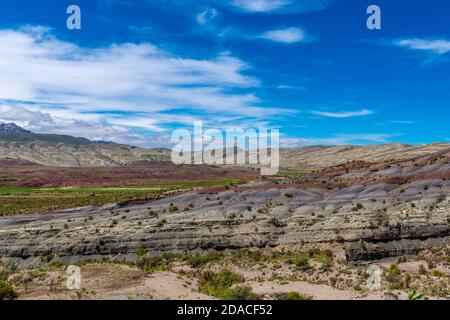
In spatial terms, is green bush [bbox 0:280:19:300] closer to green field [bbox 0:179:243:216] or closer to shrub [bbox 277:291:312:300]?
Answer: shrub [bbox 277:291:312:300]

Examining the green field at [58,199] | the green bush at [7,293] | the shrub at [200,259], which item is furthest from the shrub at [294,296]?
the green field at [58,199]

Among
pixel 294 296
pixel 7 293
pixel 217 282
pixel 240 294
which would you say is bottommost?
pixel 217 282

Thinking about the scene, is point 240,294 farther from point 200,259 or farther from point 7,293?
point 200,259

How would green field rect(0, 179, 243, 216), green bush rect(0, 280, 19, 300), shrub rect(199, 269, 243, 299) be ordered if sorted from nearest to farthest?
green bush rect(0, 280, 19, 300)
shrub rect(199, 269, 243, 299)
green field rect(0, 179, 243, 216)

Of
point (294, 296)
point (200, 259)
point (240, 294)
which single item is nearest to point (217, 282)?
point (240, 294)

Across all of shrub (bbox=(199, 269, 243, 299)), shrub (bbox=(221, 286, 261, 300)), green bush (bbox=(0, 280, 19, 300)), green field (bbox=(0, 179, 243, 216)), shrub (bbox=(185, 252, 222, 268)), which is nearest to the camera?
green bush (bbox=(0, 280, 19, 300))

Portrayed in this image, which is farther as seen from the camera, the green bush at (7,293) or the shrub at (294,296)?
the shrub at (294,296)

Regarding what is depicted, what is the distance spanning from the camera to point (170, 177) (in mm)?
188125

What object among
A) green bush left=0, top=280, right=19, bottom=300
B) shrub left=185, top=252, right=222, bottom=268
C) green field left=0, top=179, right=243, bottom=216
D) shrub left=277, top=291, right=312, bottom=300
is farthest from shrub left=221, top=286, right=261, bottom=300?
green field left=0, top=179, right=243, bottom=216

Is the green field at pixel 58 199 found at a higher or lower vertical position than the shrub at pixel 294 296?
higher

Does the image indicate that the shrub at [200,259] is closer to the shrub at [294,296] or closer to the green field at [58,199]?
the shrub at [294,296]
